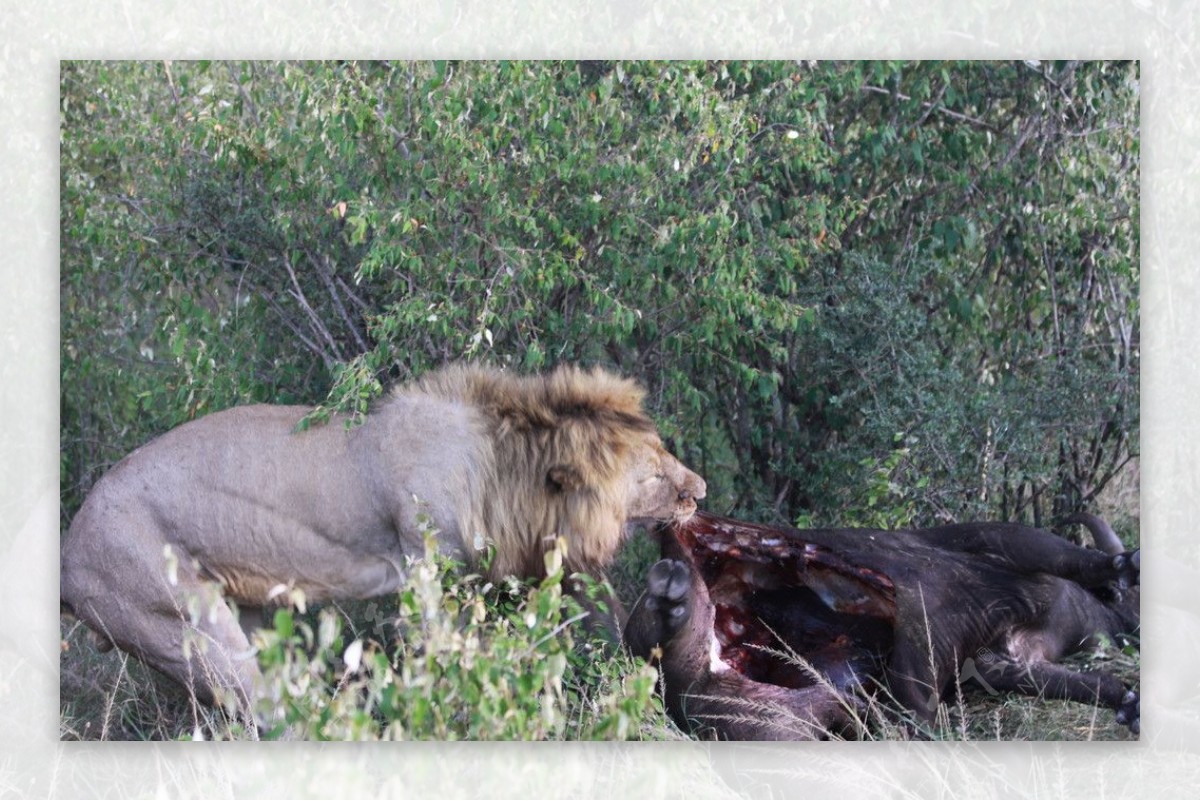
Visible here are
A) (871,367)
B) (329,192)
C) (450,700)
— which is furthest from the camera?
(871,367)

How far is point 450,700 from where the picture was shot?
3.10m

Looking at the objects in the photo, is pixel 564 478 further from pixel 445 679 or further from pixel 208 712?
pixel 208 712

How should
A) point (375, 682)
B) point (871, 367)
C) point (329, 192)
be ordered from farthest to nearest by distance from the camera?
point (871, 367), point (329, 192), point (375, 682)

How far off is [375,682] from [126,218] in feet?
6.57

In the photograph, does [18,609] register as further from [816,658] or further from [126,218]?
[816,658]

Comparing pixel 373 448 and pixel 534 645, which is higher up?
pixel 373 448

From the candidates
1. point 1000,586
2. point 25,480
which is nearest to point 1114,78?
point 1000,586

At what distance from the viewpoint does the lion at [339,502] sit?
12.2 feet

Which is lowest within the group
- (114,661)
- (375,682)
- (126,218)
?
(114,661)

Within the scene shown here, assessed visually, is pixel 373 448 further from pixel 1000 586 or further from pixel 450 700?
pixel 1000 586

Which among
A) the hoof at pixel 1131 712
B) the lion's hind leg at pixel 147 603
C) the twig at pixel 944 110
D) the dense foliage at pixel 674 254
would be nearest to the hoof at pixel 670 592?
the dense foliage at pixel 674 254

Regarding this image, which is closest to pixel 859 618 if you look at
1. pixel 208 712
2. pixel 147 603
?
pixel 208 712

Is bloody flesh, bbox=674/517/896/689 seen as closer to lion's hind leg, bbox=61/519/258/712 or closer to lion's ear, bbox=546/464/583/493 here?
lion's ear, bbox=546/464/583/493

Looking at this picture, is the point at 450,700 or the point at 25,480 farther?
the point at 25,480
